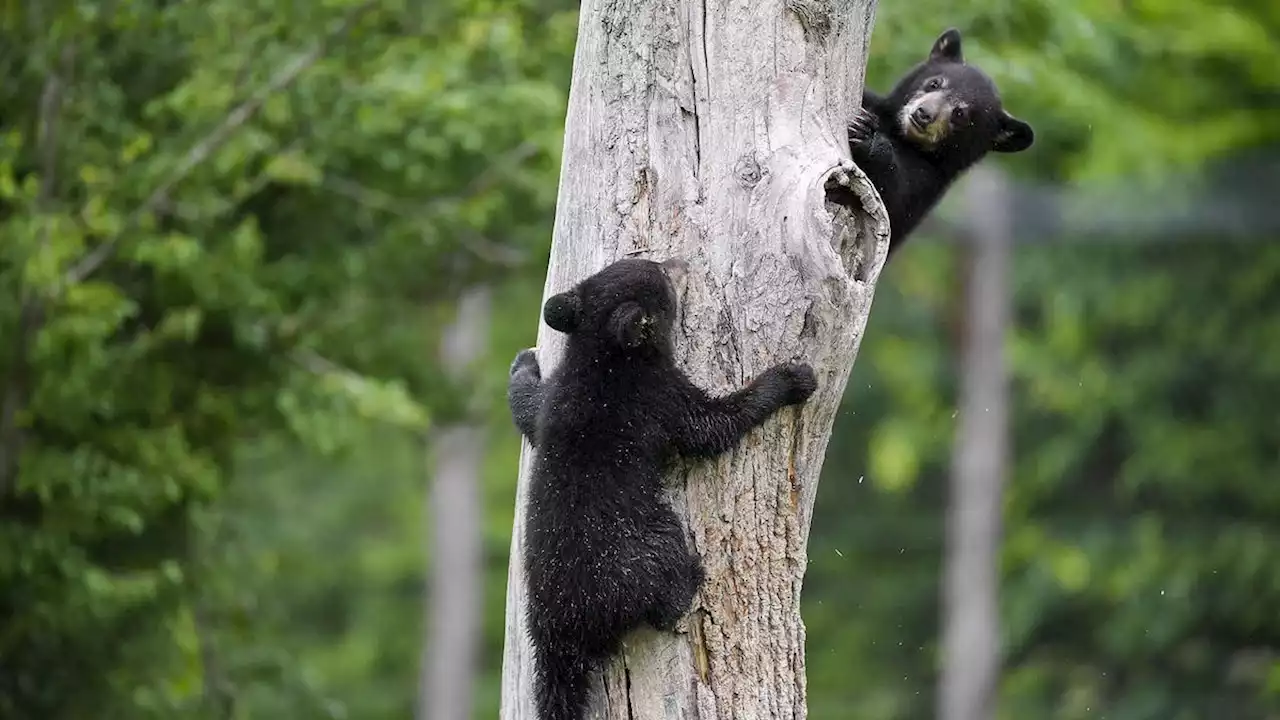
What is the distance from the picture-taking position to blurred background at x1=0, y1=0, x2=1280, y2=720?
7516 mm

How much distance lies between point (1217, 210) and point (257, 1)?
37.4ft

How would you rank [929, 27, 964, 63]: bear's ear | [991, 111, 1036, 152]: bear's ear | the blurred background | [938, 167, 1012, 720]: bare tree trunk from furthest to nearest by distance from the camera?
[938, 167, 1012, 720]: bare tree trunk
the blurred background
[929, 27, 964, 63]: bear's ear
[991, 111, 1036, 152]: bear's ear

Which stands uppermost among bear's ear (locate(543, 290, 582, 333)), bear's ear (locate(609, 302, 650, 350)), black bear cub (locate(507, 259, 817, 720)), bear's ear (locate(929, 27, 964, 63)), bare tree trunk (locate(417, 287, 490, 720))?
bare tree trunk (locate(417, 287, 490, 720))

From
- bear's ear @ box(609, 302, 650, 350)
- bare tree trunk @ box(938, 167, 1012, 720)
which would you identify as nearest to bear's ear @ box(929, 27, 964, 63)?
bear's ear @ box(609, 302, 650, 350)

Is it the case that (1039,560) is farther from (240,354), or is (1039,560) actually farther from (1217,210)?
(240,354)

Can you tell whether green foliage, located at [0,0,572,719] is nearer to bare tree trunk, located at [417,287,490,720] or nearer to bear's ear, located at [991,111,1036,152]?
bear's ear, located at [991,111,1036,152]

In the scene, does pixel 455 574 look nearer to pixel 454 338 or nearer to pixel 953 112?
pixel 454 338

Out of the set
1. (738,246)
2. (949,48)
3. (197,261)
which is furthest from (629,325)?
(197,261)

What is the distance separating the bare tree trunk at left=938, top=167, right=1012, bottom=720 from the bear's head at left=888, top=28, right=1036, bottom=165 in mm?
8009

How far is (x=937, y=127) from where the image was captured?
675 cm

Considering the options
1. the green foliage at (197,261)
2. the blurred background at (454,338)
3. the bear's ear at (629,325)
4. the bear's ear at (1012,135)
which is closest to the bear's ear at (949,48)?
the bear's ear at (1012,135)

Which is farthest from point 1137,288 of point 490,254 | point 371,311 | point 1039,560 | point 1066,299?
point 371,311

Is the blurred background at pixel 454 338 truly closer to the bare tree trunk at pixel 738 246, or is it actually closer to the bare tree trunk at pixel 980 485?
the bare tree trunk at pixel 980 485

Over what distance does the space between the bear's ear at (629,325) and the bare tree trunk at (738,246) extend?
0.14 metres
